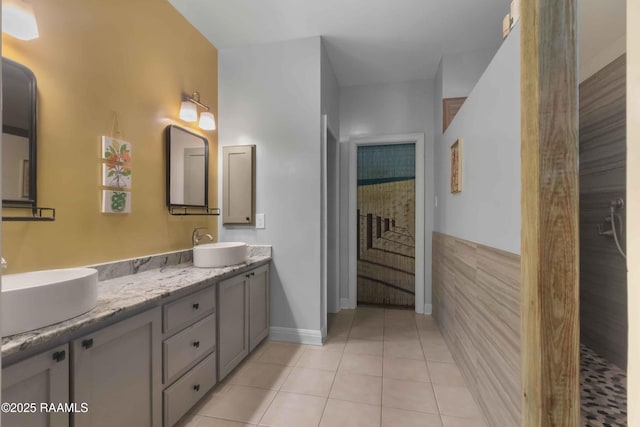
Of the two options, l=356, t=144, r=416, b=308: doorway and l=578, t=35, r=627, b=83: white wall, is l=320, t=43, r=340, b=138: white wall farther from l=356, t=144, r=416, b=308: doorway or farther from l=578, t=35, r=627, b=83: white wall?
l=578, t=35, r=627, b=83: white wall

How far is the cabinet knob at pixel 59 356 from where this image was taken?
3.53 ft

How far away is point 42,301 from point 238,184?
6.08ft

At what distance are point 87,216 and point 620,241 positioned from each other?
281cm

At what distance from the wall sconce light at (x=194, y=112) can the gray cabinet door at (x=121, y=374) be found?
149 centimetres

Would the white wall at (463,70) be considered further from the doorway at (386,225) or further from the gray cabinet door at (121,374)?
the gray cabinet door at (121,374)

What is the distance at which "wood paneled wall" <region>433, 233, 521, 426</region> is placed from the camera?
1370 millimetres

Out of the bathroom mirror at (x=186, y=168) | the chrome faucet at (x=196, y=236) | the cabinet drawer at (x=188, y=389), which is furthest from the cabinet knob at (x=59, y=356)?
the chrome faucet at (x=196, y=236)

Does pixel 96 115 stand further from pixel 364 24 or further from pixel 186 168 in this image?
pixel 364 24

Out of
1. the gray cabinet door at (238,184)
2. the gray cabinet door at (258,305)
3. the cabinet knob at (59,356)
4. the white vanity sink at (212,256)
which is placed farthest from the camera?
the gray cabinet door at (238,184)

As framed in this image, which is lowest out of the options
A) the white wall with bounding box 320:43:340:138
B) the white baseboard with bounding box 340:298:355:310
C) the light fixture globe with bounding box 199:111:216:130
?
the white baseboard with bounding box 340:298:355:310

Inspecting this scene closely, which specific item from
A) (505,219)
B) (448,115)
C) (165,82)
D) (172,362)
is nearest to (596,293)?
(505,219)

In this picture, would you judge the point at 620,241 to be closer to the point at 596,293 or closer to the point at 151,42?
the point at 596,293

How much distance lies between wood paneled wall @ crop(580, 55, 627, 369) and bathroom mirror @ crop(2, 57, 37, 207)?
→ 2.82m

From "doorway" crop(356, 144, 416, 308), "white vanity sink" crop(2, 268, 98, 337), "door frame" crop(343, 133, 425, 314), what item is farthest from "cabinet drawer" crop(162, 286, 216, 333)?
"doorway" crop(356, 144, 416, 308)
